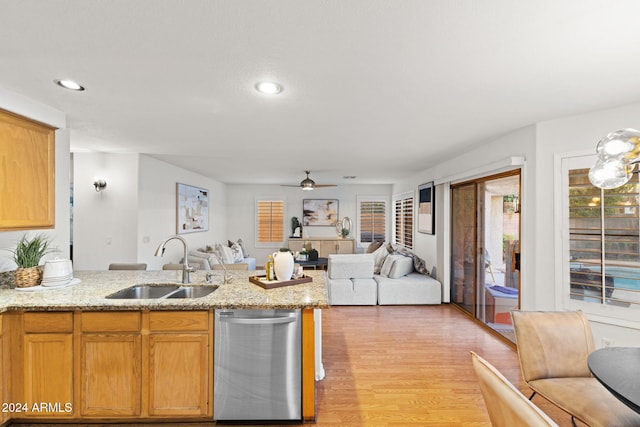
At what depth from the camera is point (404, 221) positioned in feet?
23.2

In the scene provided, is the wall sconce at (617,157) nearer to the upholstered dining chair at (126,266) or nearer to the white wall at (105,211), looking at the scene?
the upholstered dining chair at (126,266)

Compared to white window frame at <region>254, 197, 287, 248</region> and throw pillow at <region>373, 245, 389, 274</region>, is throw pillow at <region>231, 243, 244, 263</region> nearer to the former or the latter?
white window frame at <region>254, 197, 287, 248</region>

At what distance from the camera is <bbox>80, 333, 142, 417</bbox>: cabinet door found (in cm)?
197

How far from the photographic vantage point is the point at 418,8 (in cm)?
126

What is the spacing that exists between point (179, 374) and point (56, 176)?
205cm

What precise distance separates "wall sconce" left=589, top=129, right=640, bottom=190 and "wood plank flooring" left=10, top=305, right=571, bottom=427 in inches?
69.9

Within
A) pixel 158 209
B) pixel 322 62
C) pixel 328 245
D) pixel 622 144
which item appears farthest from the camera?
pixel 328 245

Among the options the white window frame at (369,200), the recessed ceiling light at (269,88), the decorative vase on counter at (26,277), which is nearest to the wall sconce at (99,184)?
the decorative vase on counter at (26,277)

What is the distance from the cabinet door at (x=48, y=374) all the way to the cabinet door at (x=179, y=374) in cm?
53

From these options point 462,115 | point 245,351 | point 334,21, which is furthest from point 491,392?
point 462,115

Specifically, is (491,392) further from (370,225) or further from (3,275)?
(370,225)

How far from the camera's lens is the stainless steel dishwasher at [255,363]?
2.01 metres

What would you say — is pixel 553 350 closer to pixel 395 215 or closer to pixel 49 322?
pixel 49 322

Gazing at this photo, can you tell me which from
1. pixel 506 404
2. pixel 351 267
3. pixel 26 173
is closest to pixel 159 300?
pixel 26 173
